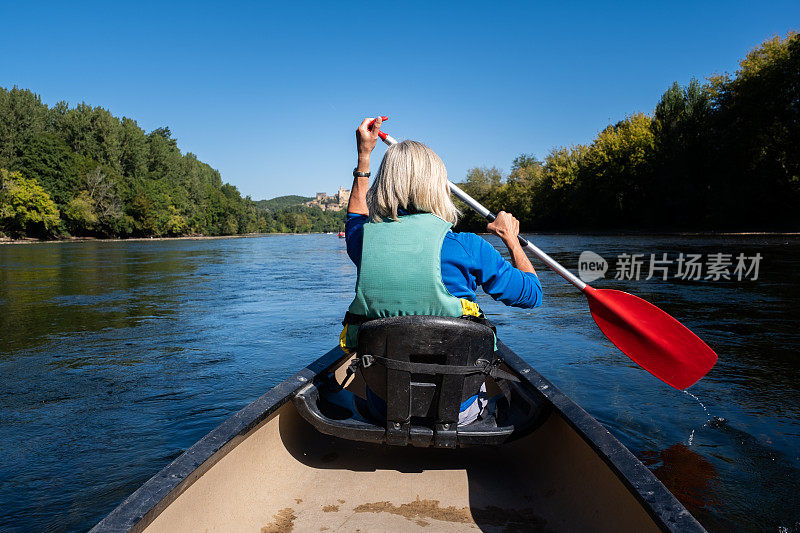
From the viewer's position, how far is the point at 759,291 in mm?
10570

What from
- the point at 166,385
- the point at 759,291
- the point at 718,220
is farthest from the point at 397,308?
the point at 718,220

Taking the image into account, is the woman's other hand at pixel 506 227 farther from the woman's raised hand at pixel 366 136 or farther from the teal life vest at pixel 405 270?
the woman's raised hand at pixel 366 136

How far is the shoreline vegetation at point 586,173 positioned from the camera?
3341cm

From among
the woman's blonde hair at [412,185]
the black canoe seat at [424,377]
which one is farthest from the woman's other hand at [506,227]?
the black canoe seat at [424,377]

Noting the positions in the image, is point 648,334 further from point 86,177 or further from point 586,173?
point 86,177

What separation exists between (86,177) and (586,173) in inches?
2185

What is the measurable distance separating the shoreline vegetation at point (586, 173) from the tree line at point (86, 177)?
0.15 m

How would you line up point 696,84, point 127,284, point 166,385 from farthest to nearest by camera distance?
point 696,84
point 127,284
point 166,385

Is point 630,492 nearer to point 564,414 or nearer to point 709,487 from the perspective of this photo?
point 564,414

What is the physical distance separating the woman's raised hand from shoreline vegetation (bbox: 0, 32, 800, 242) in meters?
36.5

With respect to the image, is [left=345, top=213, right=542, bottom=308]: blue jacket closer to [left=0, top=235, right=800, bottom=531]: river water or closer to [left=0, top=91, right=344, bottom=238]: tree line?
[left=0, top=235, right=800, bottom=531]: river water

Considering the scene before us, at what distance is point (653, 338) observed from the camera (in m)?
3.56

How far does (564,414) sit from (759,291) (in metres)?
10.5

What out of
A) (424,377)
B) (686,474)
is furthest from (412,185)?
(686,474)
